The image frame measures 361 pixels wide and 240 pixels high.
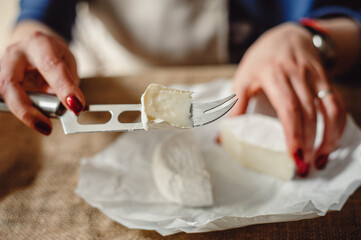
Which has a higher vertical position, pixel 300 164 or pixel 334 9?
pixel 334 9

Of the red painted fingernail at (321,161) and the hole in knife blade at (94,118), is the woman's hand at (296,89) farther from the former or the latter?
the hole in knife blade at (94,118)

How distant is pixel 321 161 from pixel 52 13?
0.83m

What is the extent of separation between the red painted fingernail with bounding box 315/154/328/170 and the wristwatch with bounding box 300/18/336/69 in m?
0.27

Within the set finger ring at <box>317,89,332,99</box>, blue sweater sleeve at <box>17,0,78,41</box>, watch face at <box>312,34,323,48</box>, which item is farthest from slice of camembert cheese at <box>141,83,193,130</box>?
blue sweater sleeve at <box>17,0,78,41</box>

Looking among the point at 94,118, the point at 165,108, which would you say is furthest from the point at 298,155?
the point at 94,118

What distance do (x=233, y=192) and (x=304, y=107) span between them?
0.23 meters

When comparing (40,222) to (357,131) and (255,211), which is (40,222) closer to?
(255,211)

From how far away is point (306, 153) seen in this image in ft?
2.01

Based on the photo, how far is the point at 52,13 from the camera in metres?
0.90

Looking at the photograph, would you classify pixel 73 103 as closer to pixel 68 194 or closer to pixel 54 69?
pixel 54 69

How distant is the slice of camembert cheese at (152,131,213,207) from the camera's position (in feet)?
1.90

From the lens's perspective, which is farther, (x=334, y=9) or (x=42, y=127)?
(x=334, y=9)

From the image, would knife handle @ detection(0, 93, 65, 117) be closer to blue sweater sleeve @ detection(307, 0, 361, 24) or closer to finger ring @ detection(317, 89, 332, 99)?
A: finger ring @ detection(317, 89, 332, 99)

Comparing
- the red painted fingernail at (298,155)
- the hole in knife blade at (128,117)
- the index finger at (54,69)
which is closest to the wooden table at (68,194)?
the hole in knife blade at (128,117)
